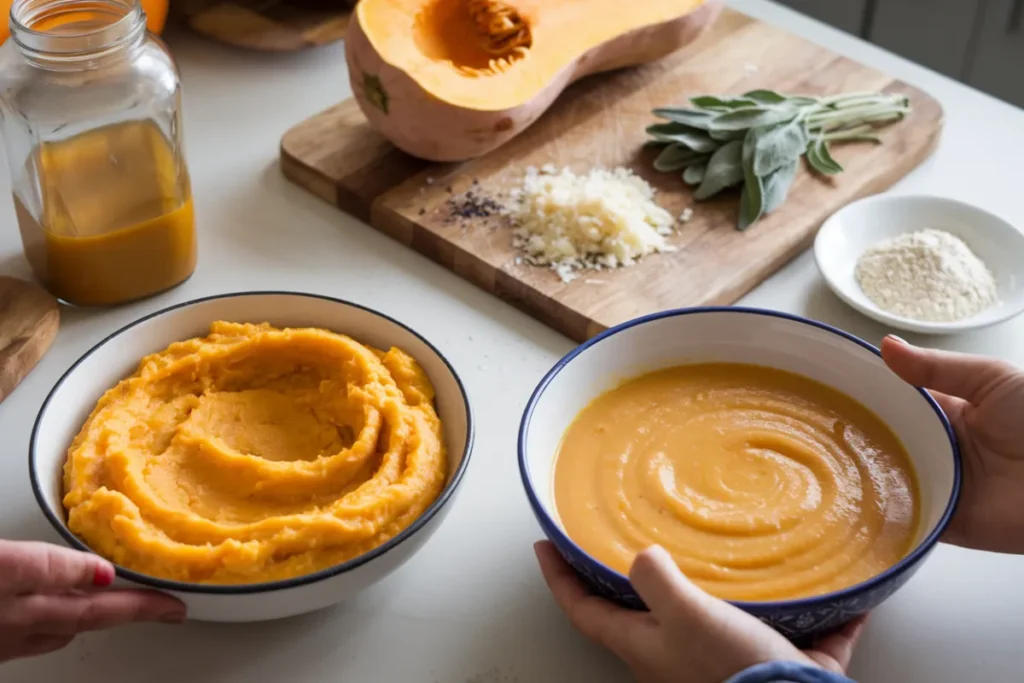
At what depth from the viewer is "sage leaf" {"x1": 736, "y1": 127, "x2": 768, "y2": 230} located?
140 cm

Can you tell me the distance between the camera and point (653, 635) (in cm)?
80

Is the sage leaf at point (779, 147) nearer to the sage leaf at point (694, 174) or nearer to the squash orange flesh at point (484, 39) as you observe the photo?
the sage leaf at point (694, 174)

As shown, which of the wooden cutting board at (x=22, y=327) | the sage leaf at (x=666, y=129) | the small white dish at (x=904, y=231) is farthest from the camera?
the sage leaf at (x=666, y=129)

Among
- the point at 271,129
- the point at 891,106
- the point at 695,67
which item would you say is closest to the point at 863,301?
the point at 891,106

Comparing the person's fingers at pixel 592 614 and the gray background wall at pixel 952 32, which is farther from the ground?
the person's fingers at pixel 592 614

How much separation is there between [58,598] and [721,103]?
106cm

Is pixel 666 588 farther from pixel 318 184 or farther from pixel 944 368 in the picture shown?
pixel 318 184

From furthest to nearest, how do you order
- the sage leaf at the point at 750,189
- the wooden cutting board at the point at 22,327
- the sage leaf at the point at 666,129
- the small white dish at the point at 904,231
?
the sage leaf at the point at 666,129 → the sage leaf at the point at 750,189 → the small white dish at the point at 904,231 → the wooden cutting board at the point at 22,327

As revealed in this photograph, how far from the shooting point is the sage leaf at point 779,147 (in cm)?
143

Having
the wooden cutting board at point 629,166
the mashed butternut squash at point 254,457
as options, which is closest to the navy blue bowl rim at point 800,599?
the mashed butternut squash at point 254,457

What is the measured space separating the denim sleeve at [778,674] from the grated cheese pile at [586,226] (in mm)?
626

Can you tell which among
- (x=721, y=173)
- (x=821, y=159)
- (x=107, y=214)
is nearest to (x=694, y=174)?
(x=721, y=173)

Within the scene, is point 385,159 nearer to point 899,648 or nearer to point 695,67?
point 695,67

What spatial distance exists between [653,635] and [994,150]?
3.70ft
